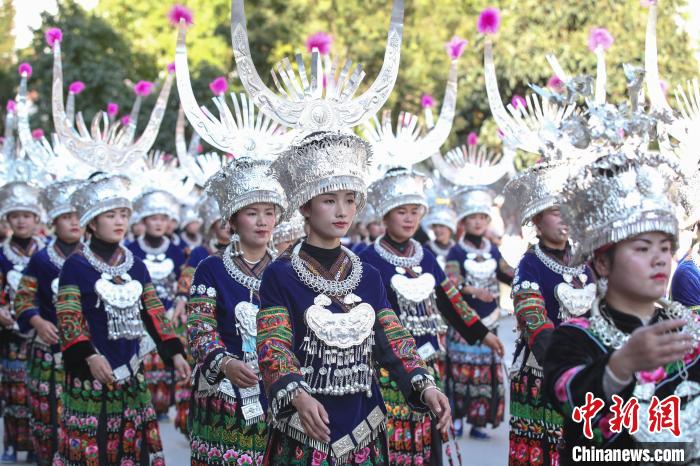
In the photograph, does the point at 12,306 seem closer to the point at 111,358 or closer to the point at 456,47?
the point at 111,358

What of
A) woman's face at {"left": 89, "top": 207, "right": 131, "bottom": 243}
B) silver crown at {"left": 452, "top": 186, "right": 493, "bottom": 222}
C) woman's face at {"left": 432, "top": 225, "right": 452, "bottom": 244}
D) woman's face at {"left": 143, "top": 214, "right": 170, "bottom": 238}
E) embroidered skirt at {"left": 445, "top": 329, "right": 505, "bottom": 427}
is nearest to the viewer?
woman's face at {"left": 89, "top": 207, "right": 131, "bottom": 243}

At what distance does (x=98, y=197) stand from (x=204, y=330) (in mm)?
1968

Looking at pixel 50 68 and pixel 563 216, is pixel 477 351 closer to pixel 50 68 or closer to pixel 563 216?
pixel 563 216

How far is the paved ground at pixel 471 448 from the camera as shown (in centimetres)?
886

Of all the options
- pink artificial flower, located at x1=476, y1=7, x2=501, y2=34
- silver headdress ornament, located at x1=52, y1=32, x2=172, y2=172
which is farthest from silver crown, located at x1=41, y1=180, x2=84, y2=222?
pink artificial flower, located at x1=476, y1=7, x2=501, y2=34

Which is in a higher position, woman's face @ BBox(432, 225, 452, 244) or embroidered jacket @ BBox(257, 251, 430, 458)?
woman's face @ BBox(432, 225, 452, 244)

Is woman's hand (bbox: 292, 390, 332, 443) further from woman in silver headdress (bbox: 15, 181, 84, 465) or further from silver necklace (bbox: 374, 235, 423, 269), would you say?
woman in silver headdress (bbox: 15, 181, 84, 465)

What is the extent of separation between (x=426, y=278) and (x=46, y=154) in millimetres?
4984

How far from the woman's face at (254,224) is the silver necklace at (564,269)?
165 centimetres

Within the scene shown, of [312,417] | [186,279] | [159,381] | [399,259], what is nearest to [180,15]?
[399,259]

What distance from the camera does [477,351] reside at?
1004 cm

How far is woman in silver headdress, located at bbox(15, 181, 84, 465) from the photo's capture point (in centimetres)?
767

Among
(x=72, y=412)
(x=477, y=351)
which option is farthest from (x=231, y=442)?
(x=477, y=351)

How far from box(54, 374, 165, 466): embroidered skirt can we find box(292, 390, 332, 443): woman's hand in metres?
2.80
